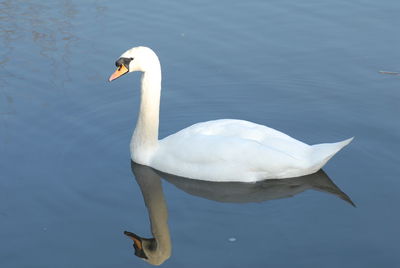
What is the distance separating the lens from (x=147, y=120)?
8727 millimetres

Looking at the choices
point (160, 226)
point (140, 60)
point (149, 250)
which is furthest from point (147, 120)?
point (149, 250)

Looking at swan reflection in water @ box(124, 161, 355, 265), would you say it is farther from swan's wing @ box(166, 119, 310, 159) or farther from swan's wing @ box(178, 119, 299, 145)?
swan's wing @ box(178, 119, 299, 145)

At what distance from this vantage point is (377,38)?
11.6 m

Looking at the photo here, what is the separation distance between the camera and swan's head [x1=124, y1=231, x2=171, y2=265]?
702 cm

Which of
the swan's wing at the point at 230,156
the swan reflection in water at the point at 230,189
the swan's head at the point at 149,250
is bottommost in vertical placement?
the swan's head at the point at 149,250

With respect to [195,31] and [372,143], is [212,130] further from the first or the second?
[195,31]

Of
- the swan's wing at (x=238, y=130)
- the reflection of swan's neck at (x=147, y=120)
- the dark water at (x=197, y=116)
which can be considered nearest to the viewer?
the dark water at (x=197, y=116)

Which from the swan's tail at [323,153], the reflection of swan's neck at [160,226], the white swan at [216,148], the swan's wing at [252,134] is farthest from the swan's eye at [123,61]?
the swan's tail at [323,153]

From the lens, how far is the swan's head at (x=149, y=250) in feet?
23.0

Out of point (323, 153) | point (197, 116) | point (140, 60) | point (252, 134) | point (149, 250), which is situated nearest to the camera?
point (149, 250)

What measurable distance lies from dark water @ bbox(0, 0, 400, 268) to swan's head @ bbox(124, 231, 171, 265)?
78mm

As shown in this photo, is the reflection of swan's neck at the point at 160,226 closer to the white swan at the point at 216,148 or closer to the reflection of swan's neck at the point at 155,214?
the reflection of swan's neck at the point at 155,214

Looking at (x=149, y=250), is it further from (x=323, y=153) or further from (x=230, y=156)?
(x=323, y=153)

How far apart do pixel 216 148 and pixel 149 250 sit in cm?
147
